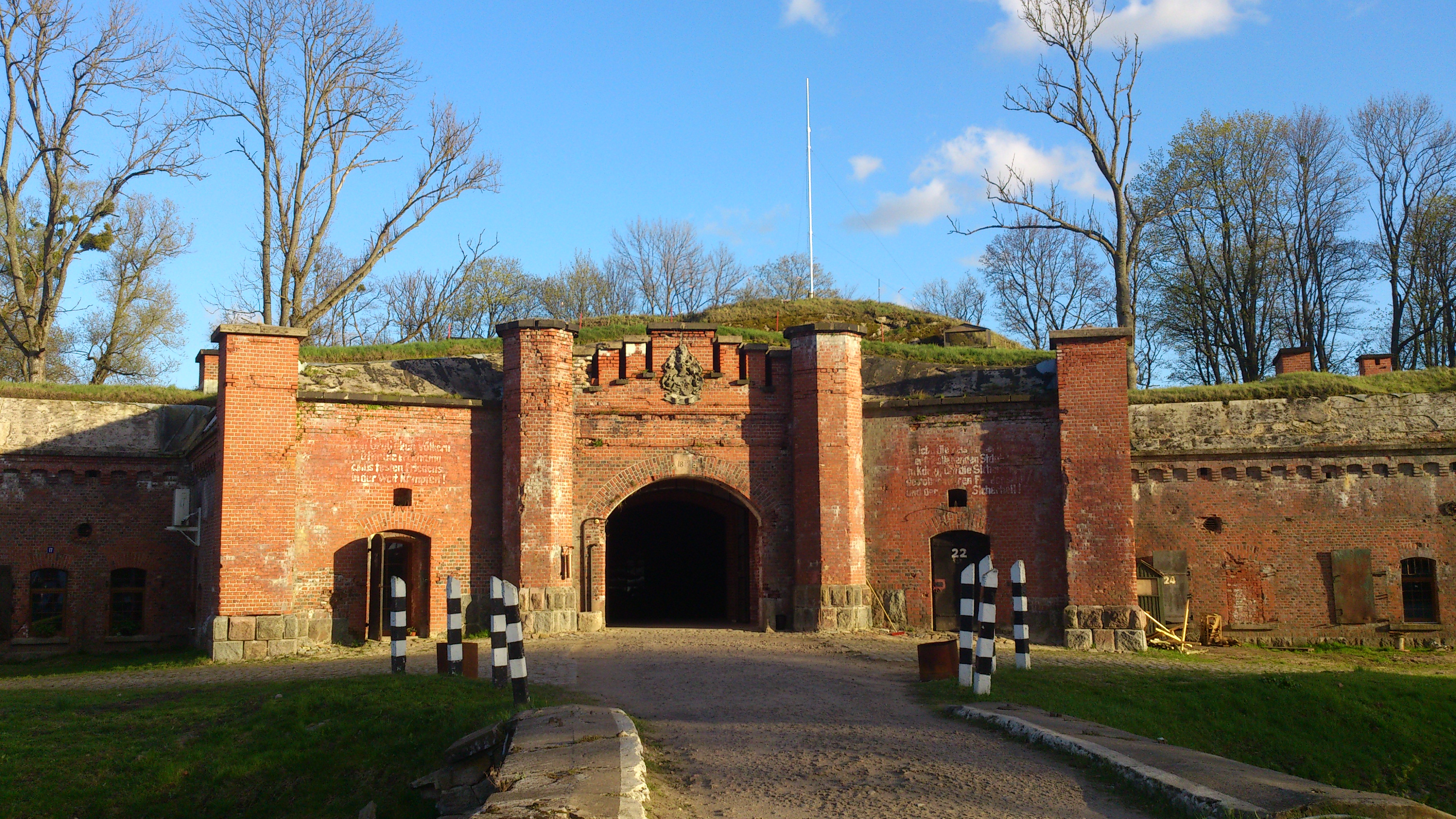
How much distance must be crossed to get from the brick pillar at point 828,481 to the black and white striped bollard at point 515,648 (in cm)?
837

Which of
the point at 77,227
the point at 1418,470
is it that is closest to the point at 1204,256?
the point at 1418,470

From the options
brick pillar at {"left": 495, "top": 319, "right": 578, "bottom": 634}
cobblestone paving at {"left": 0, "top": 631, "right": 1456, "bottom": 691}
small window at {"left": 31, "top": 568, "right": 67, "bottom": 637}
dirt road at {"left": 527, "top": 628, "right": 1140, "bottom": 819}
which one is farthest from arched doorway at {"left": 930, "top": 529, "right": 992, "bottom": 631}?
small window at {"left": 31, "top": 568, "right": 67, "bottom": 637}

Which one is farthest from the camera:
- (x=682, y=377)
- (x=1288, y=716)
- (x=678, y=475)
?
(x=682, y=377)

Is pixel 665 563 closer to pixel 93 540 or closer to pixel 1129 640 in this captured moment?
pixel 1129 640

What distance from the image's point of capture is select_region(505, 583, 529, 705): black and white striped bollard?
9.30 meters

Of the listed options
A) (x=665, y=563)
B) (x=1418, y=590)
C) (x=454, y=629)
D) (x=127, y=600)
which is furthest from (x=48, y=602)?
(x=1418, y=590)

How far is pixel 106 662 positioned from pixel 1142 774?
16.2 meters

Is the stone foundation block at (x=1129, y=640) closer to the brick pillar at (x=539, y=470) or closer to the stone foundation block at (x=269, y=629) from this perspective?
the brick pillar at (x=539, y=470)

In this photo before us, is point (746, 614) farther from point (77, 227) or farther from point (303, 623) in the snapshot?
point (77, 227)

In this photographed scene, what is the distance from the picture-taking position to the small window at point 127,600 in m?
18.6

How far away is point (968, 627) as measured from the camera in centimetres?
1081

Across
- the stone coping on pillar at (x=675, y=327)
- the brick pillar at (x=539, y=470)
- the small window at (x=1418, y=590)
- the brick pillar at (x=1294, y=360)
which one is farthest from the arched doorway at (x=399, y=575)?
the brick pillar at (x=1294, y=360)

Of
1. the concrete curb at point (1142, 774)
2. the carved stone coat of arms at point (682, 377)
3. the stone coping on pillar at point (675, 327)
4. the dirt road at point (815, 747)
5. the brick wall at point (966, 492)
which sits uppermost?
the stone coping on pillar at point (675, 327)

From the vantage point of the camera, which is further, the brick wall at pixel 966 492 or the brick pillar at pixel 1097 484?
the brick wall at pixel 966 492
